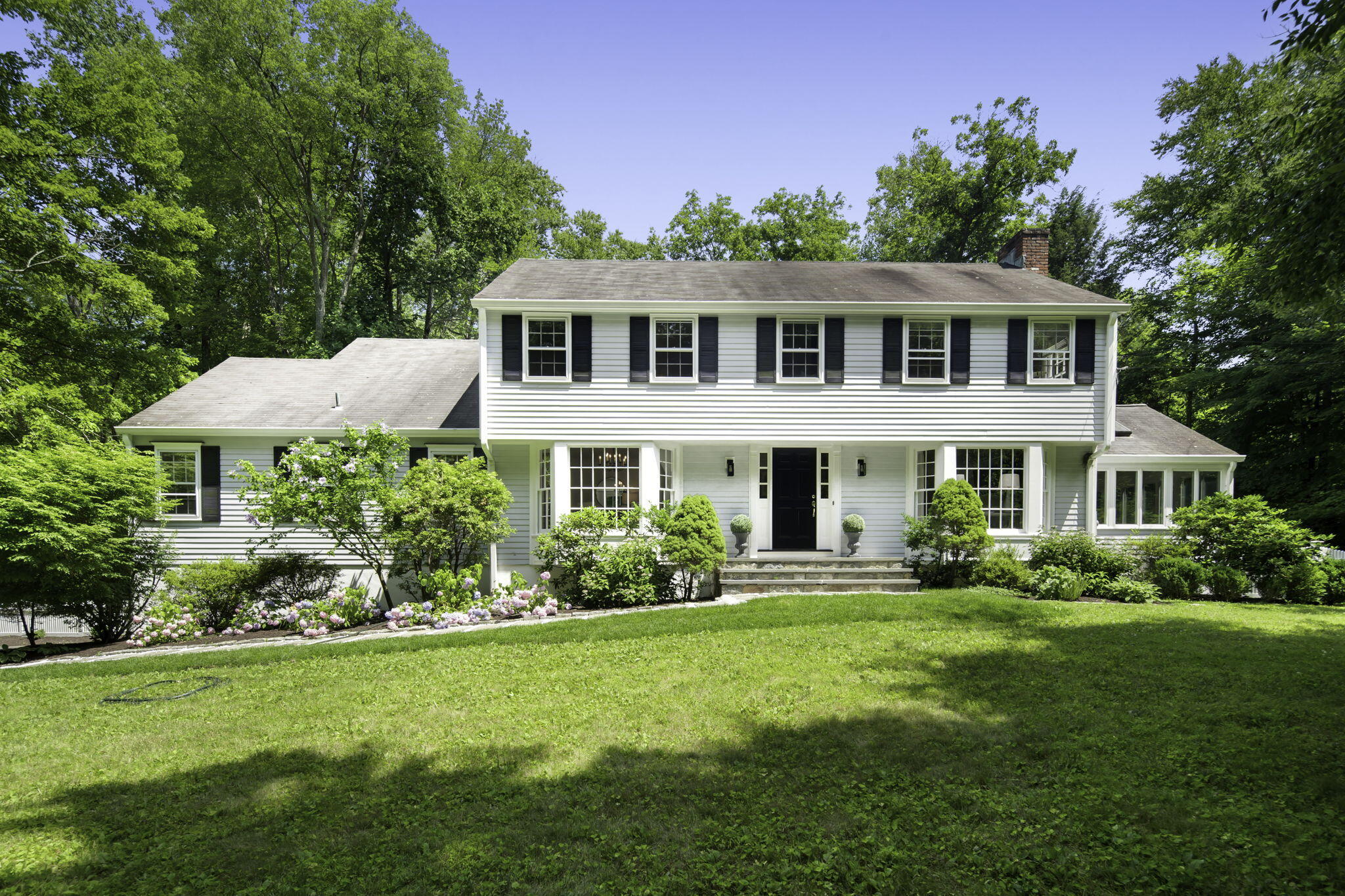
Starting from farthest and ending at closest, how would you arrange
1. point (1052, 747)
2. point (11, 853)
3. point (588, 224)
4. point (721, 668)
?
point (588, 224)
point (721, 668)
point (1052, 747)
point (11, 853)

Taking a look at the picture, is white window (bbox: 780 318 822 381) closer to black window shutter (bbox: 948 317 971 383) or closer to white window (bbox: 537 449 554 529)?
black window shutter (bbox: 948 317 971 383)

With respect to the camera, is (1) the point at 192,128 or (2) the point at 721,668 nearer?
(2) the point at 721,668

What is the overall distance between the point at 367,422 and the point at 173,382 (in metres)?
8.14

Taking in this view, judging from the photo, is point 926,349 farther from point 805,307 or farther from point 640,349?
point 640,349

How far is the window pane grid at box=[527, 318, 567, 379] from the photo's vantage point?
1270cm

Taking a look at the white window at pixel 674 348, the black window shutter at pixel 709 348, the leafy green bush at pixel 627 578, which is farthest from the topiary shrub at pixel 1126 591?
the white window at pixel 674 348

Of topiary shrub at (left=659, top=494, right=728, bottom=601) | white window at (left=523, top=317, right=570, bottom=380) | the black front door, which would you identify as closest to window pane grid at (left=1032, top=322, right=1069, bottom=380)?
the black front door

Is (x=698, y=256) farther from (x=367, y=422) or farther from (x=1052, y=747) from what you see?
(x=1052, y=747)

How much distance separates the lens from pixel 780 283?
1420 cm

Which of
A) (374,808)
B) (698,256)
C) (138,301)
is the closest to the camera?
(374,808)

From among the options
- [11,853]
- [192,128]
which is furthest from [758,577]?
[192,128]

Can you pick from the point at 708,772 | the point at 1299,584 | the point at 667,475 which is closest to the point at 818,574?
the point at 667,475

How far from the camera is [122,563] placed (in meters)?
11.1

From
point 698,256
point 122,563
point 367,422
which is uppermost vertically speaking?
point 698,256
